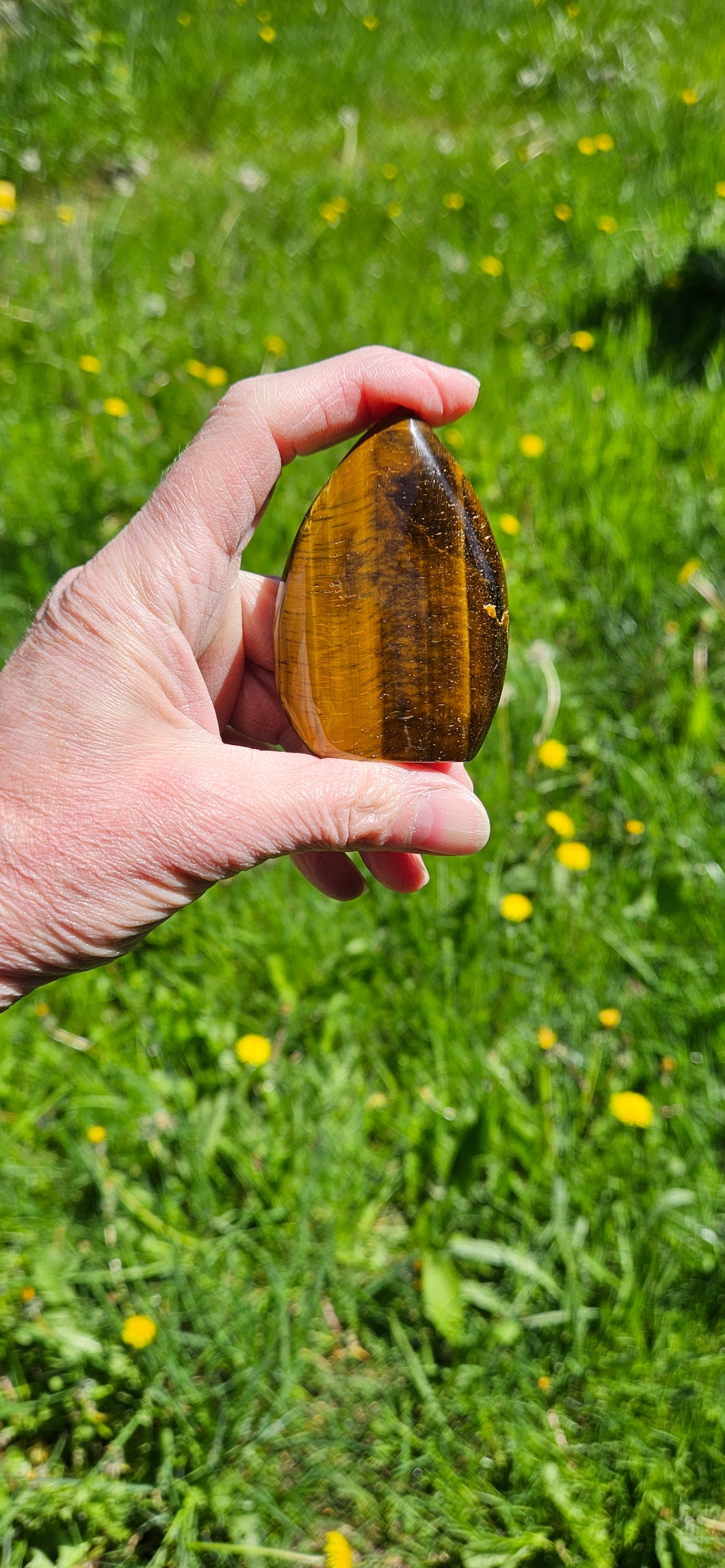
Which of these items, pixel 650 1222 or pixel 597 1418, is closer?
pixel 597 1418

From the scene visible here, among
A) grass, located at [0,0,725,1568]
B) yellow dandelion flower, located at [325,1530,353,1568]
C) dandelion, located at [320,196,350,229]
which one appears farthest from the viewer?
dandelion, located at [320,196,350,229]

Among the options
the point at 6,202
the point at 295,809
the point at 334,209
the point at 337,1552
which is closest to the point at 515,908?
the point at 295,809

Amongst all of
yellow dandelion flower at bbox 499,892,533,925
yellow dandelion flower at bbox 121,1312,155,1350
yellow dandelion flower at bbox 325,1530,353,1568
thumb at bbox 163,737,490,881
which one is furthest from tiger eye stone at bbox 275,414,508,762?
yellow dandelion flower at bbox 325,1530,353,1568

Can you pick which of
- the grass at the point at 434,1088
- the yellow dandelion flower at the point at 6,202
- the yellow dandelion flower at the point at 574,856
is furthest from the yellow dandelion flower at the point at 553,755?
the yellow dandelion flower at the point at 6,202

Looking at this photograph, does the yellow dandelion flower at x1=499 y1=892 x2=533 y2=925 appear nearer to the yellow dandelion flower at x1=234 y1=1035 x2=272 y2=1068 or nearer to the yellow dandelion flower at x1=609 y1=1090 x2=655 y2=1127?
the yellow dandelion flower at x1=609 y1=1090 x2=655 y2=1127

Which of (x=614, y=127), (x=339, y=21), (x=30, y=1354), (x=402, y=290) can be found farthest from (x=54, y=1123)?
(x=339, y=21)

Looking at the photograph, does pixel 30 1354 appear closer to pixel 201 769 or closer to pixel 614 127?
pixel 201 769

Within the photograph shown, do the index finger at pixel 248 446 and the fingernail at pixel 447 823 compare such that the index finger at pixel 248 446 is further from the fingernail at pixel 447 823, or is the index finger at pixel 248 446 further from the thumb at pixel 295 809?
the fingernail at pixel 447 823

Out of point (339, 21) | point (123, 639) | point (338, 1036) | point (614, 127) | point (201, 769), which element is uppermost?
point (339, 21)
